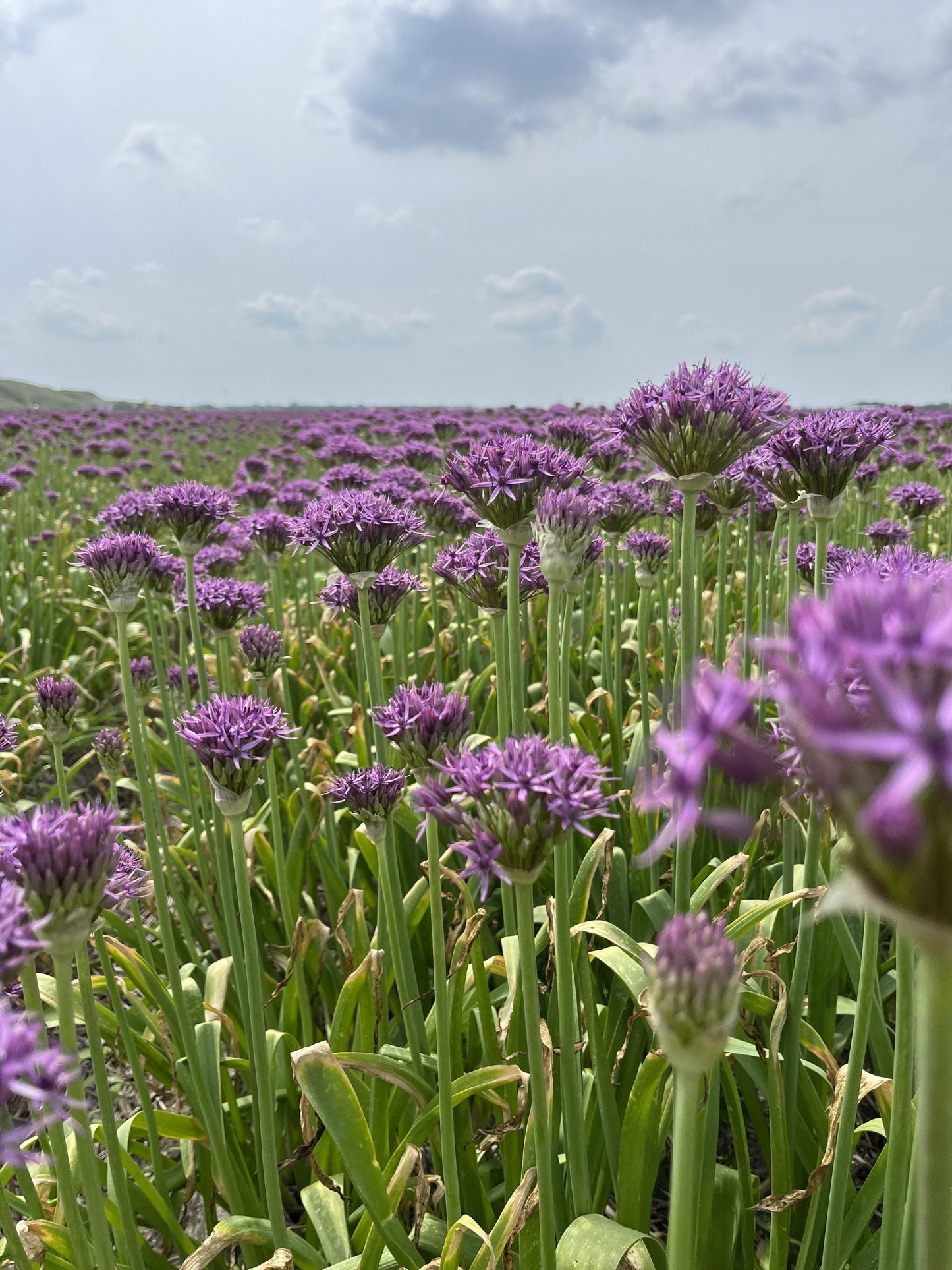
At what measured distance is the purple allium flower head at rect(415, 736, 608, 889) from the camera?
144 centimetres

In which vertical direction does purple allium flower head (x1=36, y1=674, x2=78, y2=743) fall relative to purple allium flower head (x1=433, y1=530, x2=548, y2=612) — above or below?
below

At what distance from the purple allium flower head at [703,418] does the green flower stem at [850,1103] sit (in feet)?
3.56

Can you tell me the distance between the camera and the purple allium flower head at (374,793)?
7.70 ft

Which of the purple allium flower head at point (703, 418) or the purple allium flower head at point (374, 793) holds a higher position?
the purple allium flower head at point (703, 418)

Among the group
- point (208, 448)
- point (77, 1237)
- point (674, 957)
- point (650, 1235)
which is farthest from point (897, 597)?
point (208, 448)

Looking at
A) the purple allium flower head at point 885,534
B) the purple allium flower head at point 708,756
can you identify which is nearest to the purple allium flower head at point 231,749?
the purple allium flower head at point 708,756

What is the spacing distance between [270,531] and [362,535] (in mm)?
2015

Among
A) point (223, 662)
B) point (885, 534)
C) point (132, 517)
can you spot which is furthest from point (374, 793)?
point (885, 534)

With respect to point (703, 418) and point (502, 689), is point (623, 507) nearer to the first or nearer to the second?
point (502, 689)

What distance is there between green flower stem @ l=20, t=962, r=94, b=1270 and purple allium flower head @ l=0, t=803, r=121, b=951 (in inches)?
10.3

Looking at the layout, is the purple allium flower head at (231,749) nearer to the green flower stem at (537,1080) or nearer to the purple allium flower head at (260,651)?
the green flower stem at (537,1080)

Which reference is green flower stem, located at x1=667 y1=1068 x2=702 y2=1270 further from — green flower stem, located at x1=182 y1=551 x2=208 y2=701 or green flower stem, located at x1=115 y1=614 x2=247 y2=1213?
green flower stem, located at x1=182 y1=551 x2=208 y2=701

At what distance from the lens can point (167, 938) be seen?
8.50ft

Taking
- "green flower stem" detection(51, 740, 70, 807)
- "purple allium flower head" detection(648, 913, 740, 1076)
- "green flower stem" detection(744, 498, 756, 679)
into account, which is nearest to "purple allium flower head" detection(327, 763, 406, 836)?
"green flower stem" detection(51, 740, 70, 807)
